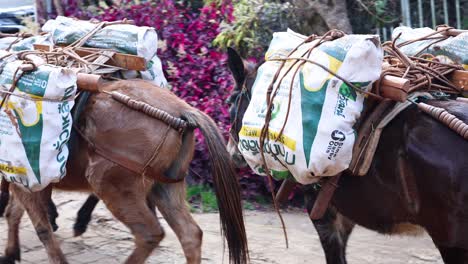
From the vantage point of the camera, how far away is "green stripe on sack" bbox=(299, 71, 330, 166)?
3389mm

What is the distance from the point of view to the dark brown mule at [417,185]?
315 cm

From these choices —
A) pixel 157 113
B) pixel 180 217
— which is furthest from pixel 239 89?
pixel 180 217

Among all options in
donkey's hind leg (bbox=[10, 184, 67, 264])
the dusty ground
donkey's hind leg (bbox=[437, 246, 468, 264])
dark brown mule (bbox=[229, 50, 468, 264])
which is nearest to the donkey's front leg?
dark brown mule (bbox=[229, 50, 468, 264])

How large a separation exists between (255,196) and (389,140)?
3.07 metres

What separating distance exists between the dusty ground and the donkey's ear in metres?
1.37

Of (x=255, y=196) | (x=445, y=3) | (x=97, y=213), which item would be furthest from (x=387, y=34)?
(x=97, y=213)

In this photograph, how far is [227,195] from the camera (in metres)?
4.24

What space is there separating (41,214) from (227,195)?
131 cm

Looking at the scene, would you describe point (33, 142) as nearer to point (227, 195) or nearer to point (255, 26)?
point (227, 195)

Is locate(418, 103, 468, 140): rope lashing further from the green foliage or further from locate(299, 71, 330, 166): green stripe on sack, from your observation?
the green foliage

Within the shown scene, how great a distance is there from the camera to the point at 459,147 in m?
3.15

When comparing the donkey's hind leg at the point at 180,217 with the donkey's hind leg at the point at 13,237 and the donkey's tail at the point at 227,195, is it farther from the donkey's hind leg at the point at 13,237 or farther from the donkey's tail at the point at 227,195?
the donkey's hind leg at the point at 13,237

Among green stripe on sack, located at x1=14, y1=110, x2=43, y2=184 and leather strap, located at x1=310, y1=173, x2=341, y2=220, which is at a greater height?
green stripe on sack, located at x1=14, y1=110, x2=43, y2=184

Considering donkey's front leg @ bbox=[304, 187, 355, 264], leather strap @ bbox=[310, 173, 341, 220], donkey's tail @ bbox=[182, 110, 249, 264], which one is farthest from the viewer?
donkey's tail @ bbox=[182, 110, 249, 264]
